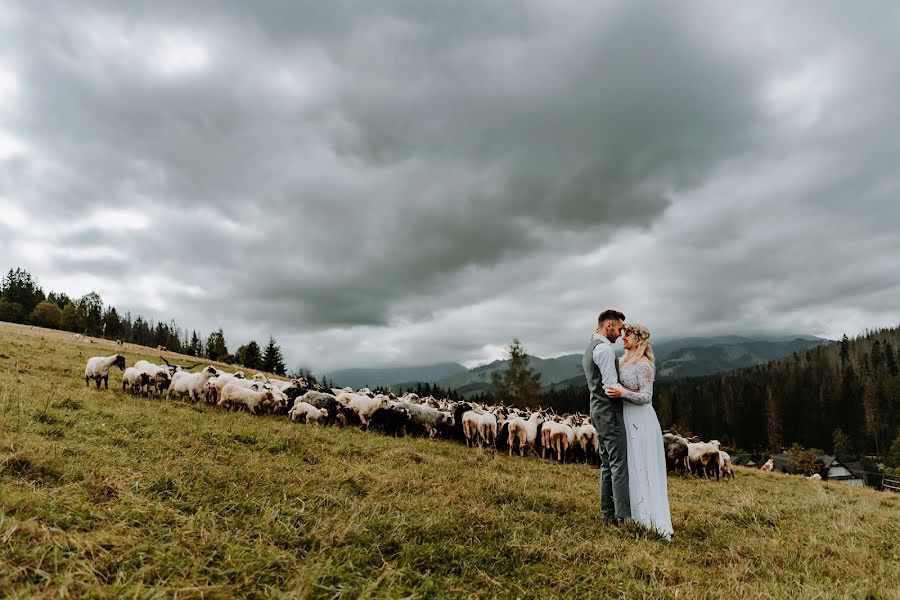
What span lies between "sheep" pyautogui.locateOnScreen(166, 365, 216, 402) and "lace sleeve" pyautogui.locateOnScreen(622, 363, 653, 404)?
15234 mm

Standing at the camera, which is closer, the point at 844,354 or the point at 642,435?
the point at 642,435

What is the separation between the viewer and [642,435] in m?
6.80

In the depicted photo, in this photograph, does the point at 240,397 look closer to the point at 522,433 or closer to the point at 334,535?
the point at 522,433

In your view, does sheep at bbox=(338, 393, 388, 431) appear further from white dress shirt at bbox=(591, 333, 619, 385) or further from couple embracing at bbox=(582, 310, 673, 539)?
white dress shirt at bbox=(591, 333, 619, 385)

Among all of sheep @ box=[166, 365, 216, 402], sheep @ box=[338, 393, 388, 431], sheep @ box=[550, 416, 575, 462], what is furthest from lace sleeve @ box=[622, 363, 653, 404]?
sheep @ box=[166, 365, 216, 402]

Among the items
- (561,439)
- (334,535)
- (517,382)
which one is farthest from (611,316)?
(517,382)

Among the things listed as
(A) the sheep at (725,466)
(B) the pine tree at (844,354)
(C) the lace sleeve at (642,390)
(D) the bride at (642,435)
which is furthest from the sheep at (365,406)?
(B) the pine tree at (844,354)

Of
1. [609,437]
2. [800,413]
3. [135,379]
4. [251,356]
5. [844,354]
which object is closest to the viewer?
[609,437]

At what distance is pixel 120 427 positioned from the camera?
8.24m

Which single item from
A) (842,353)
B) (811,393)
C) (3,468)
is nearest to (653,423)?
(3,468)

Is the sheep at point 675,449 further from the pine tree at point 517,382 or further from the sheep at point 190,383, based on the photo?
the pine tree at point 517,382

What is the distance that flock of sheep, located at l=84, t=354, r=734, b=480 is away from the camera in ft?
51.9

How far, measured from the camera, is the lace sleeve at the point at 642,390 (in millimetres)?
6836

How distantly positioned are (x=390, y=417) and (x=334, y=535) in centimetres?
1285
